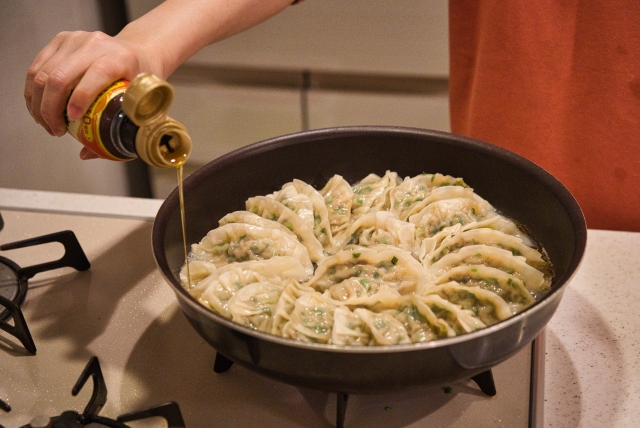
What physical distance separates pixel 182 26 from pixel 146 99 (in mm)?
540

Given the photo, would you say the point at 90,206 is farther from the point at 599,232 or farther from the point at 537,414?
the point at 599,232

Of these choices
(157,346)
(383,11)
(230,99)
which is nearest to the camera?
(157,346)

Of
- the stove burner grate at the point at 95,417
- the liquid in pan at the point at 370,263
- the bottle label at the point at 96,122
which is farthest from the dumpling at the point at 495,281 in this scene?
the bottle label at the point at 96,122

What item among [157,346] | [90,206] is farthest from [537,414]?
[90,206]

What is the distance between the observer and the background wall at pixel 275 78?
2.21 metres

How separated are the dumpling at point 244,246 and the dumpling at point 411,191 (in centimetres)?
24

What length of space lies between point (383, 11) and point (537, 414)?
1.89 meters

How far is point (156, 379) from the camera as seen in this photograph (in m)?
1.00

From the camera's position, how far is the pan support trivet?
87 centimetres

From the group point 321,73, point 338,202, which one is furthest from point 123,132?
point 321,73

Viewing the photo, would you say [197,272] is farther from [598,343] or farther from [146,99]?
[598,343]

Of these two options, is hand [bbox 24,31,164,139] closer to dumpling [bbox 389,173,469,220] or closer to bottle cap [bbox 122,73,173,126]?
bottle cap [bbox 122,73,173,126]

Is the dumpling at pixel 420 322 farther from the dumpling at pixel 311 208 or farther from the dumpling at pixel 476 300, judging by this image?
the dumpling at pixel 311 208

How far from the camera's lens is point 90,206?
150 cm
